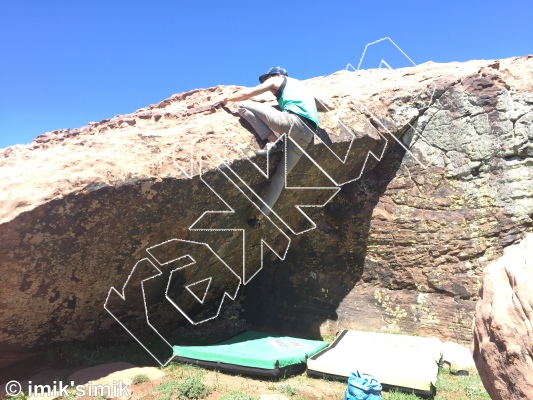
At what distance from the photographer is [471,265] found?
712 cm

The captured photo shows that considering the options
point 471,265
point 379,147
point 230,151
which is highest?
point 379,147

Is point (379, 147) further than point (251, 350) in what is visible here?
Yes

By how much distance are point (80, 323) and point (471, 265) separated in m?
5.97

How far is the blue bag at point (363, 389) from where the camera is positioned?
3996 millimetres

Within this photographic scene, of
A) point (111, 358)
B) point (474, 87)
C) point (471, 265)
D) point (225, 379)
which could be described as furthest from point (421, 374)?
point (474, 87)

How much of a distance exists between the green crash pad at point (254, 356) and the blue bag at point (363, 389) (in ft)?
4.41

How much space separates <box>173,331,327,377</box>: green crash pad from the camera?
527cm

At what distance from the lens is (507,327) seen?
2.87 m

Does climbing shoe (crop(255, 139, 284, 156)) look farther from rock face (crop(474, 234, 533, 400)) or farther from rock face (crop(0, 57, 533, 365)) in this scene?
rock face (crop(474, 234, 533, 400))

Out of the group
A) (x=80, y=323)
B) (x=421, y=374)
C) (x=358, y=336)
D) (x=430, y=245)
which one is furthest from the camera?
(x=430, y=245)

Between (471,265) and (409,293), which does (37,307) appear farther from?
(471,265)

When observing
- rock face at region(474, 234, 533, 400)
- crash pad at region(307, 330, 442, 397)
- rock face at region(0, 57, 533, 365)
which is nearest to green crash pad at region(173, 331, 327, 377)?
crash pad at region(307, 330, 442, 397)

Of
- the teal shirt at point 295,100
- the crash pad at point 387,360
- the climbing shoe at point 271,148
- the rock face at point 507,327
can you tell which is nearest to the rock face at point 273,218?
the climbing shoe at point 271,148

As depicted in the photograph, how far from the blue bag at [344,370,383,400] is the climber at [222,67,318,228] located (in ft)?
10.4
